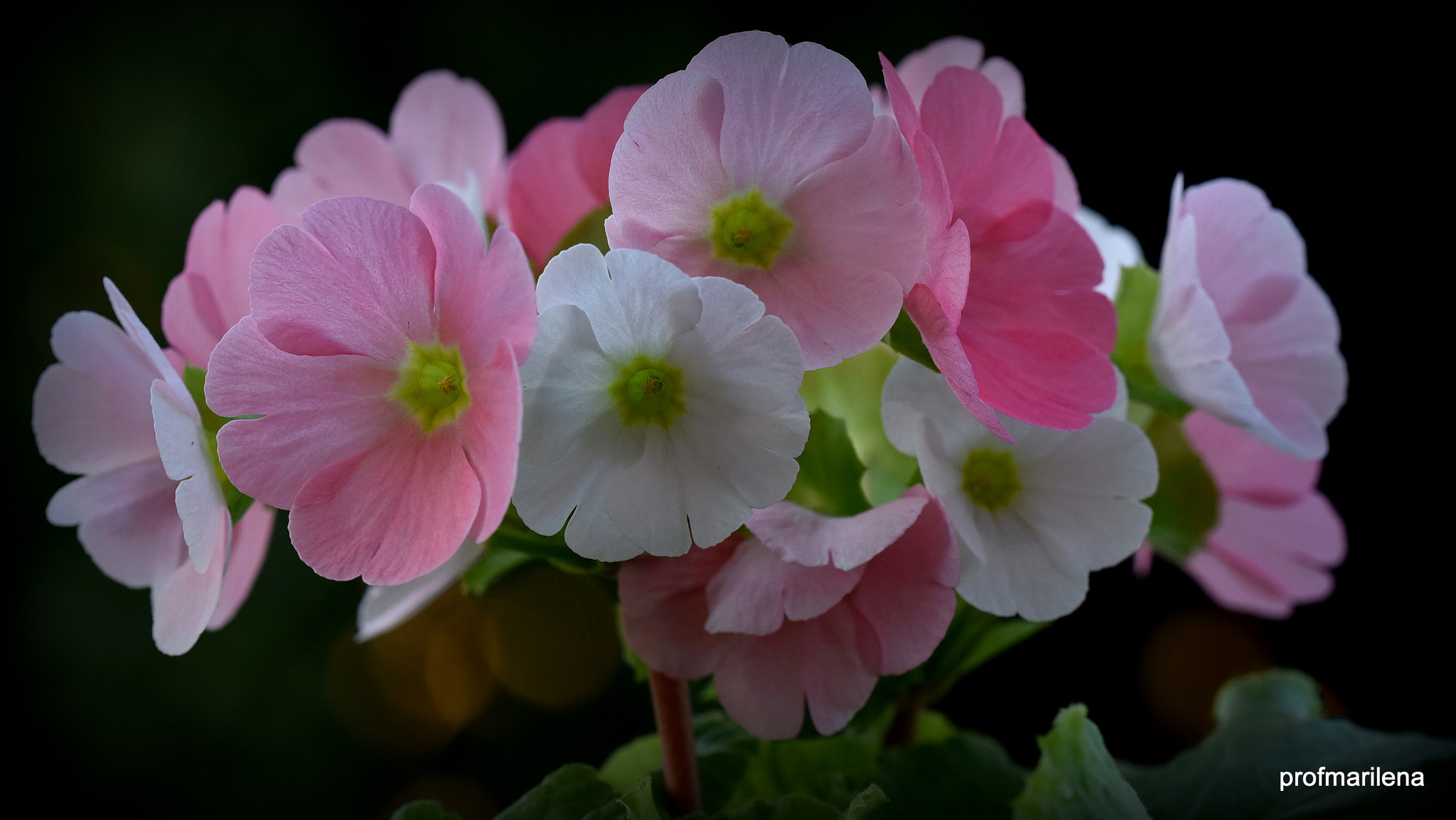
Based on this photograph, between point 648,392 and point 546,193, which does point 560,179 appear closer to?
point 546,193

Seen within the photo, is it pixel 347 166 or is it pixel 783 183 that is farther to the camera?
pixel 347 166

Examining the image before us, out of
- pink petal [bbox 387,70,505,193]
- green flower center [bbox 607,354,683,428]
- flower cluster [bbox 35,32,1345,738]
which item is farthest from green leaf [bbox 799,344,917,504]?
pink petal [bbox 387,70,505,193]

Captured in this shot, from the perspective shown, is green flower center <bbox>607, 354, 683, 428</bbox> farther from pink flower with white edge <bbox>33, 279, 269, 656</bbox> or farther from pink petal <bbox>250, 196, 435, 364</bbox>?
pink flower with white edge <bbox>33, 279, 269, 656</bbox>

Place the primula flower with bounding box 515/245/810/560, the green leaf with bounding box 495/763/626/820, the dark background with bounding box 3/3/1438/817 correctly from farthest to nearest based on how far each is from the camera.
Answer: the dark background with bounding box 3/3/1438/817
the green leaf with bounding box 495/763/626/820
the primula flower with bounding box 515/245/810/560

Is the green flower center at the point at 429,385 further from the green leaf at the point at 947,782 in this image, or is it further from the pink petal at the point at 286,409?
the green leaf at the point at 947,782

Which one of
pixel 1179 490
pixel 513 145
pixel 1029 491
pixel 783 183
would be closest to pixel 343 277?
pixel 783 183

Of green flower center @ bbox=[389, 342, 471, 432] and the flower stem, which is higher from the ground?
green flower center @ bbox=[389, 342, 471, 432]
